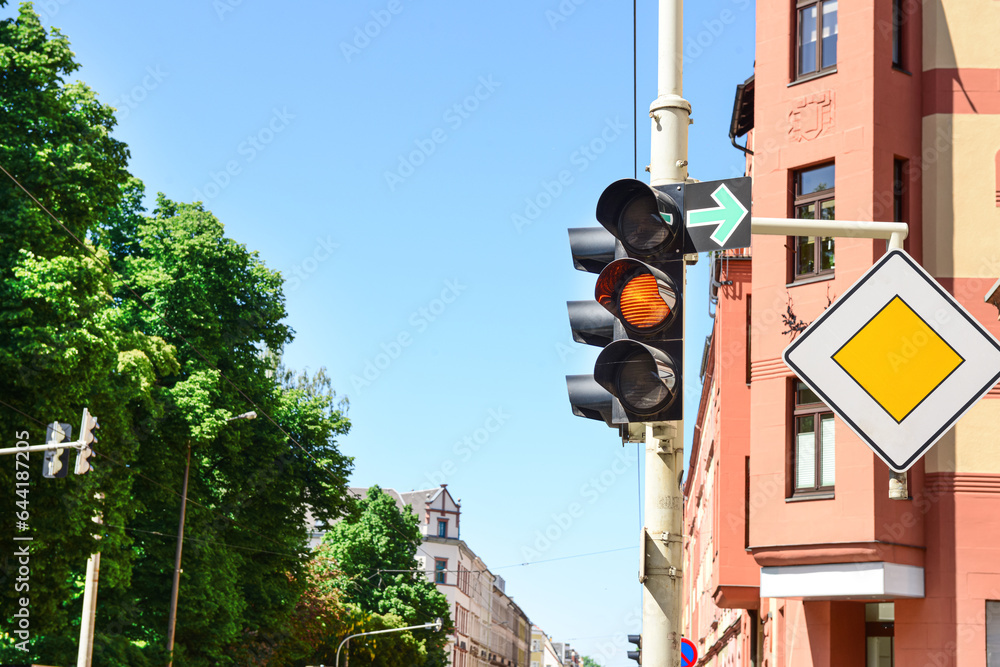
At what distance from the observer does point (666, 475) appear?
18.4 ft

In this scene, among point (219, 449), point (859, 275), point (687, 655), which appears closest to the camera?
point (687, 655)

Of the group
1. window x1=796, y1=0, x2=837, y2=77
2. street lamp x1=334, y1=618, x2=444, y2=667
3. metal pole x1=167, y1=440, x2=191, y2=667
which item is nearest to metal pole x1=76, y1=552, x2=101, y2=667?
metal pole x1=167, y1=440, x2=191, y2=667

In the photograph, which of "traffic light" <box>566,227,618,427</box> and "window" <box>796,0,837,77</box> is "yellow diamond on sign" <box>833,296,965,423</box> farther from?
"window" <box>796,0,837,77</box>

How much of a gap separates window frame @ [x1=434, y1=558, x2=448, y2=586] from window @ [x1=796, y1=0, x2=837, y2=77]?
101 metres

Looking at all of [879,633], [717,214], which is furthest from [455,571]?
[717,214]

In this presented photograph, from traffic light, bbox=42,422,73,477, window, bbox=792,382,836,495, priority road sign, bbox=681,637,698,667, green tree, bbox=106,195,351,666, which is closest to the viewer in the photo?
priority road sign, bbox=681,637,698,667

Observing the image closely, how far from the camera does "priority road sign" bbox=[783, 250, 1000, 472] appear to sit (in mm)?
4004

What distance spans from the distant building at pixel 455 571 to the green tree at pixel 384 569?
31029mm

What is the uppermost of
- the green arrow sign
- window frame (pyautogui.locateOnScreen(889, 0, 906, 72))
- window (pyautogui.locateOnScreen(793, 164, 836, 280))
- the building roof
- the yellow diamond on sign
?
the building roof

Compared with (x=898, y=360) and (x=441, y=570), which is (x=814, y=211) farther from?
(x=441, y=570)

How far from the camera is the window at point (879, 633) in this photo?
61.6 feet

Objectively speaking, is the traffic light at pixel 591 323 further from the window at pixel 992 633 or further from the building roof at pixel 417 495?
the building roof at pixel 417 495

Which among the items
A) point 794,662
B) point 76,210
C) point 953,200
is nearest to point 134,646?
point 76,210

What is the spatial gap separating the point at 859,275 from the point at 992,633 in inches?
223
